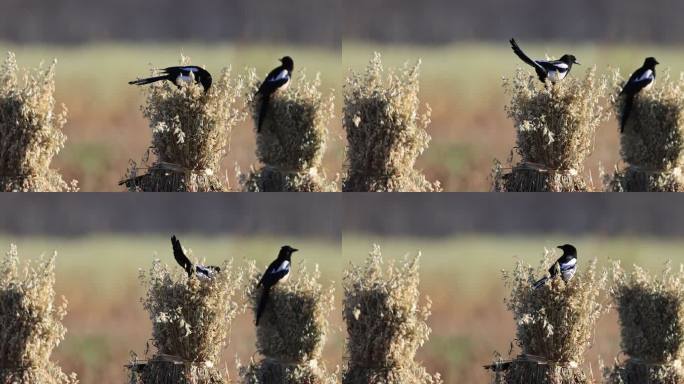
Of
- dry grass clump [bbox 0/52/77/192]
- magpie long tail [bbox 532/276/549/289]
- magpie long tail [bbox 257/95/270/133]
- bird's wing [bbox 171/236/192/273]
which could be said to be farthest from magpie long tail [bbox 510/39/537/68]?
dry grass clump [bbox 0/52/77/192]

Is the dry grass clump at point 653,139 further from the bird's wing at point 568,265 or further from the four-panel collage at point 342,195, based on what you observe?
the bird's wing at point 568,265

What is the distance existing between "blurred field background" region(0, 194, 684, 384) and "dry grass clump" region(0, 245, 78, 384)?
314mm

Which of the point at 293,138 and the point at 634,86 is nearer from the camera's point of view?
the point at 293,138

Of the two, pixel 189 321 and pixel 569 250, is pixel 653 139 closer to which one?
pixel 569 250

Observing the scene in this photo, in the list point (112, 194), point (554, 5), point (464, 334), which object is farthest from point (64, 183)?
point (554, 5)

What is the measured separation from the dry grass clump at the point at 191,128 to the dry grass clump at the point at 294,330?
678 mm

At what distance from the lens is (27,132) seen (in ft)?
23.0

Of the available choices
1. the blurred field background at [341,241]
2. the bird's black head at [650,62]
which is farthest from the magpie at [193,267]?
the bird's black head at [650,62]

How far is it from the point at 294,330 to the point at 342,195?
33.2 inches

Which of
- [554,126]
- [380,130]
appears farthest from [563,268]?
[380,130]

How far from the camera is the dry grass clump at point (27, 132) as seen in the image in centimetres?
698

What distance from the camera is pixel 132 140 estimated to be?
757cm

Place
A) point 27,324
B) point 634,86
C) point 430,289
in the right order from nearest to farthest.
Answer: point 27,324, point 634,86, point 430,289

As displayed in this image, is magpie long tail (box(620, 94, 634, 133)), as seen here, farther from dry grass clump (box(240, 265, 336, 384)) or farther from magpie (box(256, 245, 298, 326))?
magpie (box(256, 245, 298, 326))
